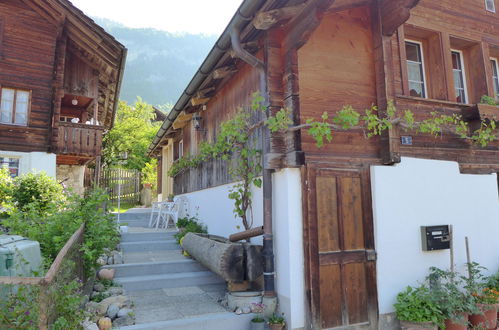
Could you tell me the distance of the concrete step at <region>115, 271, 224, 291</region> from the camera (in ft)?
17.6

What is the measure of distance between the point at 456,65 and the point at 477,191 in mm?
2582

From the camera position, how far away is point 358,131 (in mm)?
5094

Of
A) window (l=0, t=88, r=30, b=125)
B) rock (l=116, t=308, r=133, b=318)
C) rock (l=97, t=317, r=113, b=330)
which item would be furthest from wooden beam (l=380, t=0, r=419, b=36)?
window (l=0, t=88, r=30, b=125)

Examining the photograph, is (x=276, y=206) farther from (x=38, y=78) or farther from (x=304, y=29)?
(x=38, y=78)

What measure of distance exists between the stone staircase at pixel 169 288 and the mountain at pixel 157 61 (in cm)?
6892

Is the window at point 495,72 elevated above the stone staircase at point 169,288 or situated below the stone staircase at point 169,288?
above

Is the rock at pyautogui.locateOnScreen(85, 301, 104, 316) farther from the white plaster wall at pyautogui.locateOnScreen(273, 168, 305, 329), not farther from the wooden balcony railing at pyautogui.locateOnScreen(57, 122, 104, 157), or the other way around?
the wooden balcony railing at pyautogui.locateOnScreen(57, 122, 104, 157)

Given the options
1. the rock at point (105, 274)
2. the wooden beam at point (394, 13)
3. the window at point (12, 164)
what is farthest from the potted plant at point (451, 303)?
the window at point (12, 164)

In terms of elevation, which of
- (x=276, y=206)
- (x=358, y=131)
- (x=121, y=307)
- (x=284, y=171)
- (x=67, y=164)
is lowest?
(x=121, y=307)

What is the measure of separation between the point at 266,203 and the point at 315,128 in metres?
1.22

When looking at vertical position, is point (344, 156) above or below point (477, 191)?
above

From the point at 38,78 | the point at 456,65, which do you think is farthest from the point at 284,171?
the point at 38,78

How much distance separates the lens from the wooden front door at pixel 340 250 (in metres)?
4.38

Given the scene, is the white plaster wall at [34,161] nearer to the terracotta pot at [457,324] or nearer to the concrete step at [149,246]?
the concrete step at [149,246]
